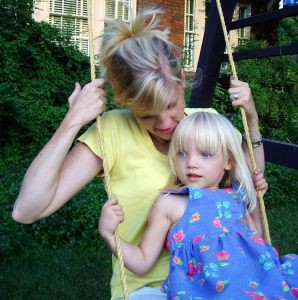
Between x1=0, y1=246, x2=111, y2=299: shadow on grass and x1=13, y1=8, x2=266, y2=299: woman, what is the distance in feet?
6.88

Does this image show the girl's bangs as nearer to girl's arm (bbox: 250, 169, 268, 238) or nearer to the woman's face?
the woman's face

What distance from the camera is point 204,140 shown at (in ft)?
6.37

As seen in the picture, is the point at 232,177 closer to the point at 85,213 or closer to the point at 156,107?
the point at 156,107

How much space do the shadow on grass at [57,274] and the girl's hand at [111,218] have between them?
2.31 metres

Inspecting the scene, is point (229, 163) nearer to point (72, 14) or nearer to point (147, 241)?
point (147, 241)

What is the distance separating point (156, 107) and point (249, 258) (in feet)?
1.90

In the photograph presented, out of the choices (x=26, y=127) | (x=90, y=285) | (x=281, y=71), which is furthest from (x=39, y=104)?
(x=281, y=71)

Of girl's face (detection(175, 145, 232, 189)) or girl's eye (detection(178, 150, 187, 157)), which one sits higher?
girl's eye (detection(178, 150, 187, 157))

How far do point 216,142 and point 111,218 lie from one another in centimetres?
46

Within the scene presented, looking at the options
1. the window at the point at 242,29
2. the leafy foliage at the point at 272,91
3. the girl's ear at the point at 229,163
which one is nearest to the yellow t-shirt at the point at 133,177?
the girl's ear at the point at 229,163

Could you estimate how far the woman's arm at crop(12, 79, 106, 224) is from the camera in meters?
1.81

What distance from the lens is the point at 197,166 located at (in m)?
1.94

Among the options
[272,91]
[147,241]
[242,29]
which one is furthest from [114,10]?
[147,241]

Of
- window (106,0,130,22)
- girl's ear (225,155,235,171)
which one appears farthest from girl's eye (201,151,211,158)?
window (106,0,130,22)
